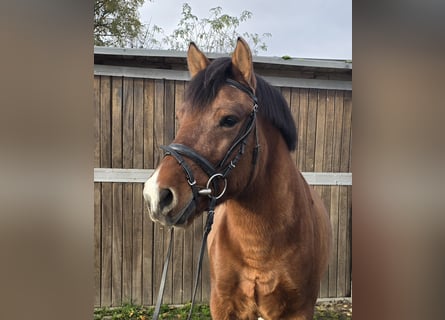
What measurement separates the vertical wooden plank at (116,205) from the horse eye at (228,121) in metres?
0.48

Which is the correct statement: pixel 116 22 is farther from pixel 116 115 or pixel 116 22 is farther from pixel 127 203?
pixel 127 203

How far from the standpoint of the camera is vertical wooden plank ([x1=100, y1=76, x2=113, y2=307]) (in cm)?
98

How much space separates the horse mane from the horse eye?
0.18 ft

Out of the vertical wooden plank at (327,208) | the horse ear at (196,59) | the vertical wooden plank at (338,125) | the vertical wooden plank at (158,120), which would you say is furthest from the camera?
the vertical wooden plank at (158,120)

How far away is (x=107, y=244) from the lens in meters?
0.99

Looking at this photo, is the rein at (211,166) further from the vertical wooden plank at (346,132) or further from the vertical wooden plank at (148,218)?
the vertical wooden plank at (148,218)

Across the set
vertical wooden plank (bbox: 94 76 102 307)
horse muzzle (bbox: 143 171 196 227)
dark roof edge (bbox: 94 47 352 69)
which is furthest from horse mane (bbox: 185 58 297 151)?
vertical wooden plank (bbox: 94 76 102 307)

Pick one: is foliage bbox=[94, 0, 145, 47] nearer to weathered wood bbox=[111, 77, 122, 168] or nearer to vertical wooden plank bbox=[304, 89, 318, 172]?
weathered wood bbox=[111, 77, 122, 168]

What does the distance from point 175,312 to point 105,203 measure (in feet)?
1.65

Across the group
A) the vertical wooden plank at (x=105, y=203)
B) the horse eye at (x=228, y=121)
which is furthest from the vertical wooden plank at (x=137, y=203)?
the horse eye at (x=228, y=121)

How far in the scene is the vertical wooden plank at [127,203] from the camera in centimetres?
110
